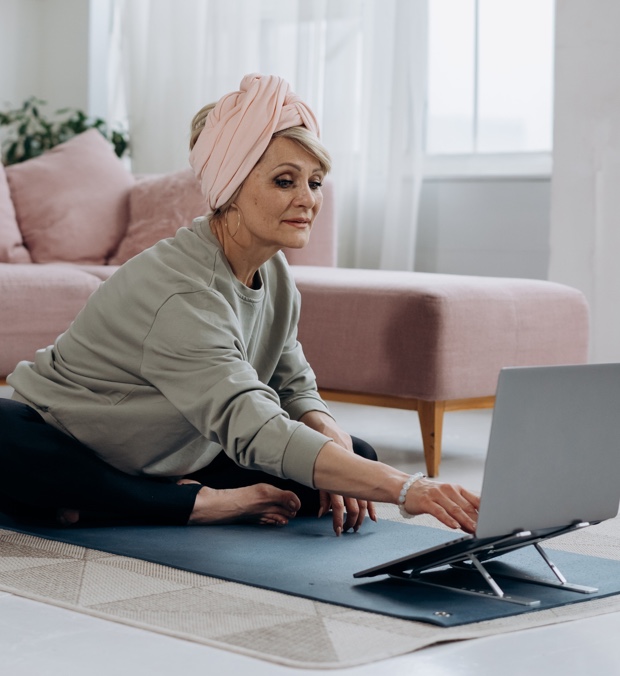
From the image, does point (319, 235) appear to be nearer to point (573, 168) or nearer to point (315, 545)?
point (573, 168)

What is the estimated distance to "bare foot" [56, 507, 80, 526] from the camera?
2182 mm

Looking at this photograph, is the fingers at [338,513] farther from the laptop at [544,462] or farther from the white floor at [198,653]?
the white floor at [198,653]

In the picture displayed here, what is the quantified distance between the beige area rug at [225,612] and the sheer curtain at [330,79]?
9.34ft

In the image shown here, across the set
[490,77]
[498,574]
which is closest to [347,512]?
[498,574]

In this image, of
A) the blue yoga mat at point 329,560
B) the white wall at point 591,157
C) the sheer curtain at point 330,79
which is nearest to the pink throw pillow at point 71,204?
the sheer curtain at point 330,79

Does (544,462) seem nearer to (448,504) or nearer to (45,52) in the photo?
(448,504)

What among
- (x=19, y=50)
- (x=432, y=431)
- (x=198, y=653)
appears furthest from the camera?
(x=19, y=50)

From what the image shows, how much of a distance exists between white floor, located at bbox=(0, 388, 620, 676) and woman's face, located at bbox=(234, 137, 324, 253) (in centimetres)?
75

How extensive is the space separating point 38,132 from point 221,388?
147 inches

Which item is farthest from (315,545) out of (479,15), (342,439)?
(479,15)

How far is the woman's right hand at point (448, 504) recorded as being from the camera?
163cm

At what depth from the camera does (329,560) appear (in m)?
1.94

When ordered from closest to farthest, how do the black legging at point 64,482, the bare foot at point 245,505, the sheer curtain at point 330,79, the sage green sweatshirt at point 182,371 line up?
the sage green sweatshirt at point 182,371
the black legging at point 64,482
the bare foot at point 245,505
the sheer curtain at point 330,79

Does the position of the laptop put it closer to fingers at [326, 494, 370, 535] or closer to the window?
fingers at [326, 494, 370, 535]
